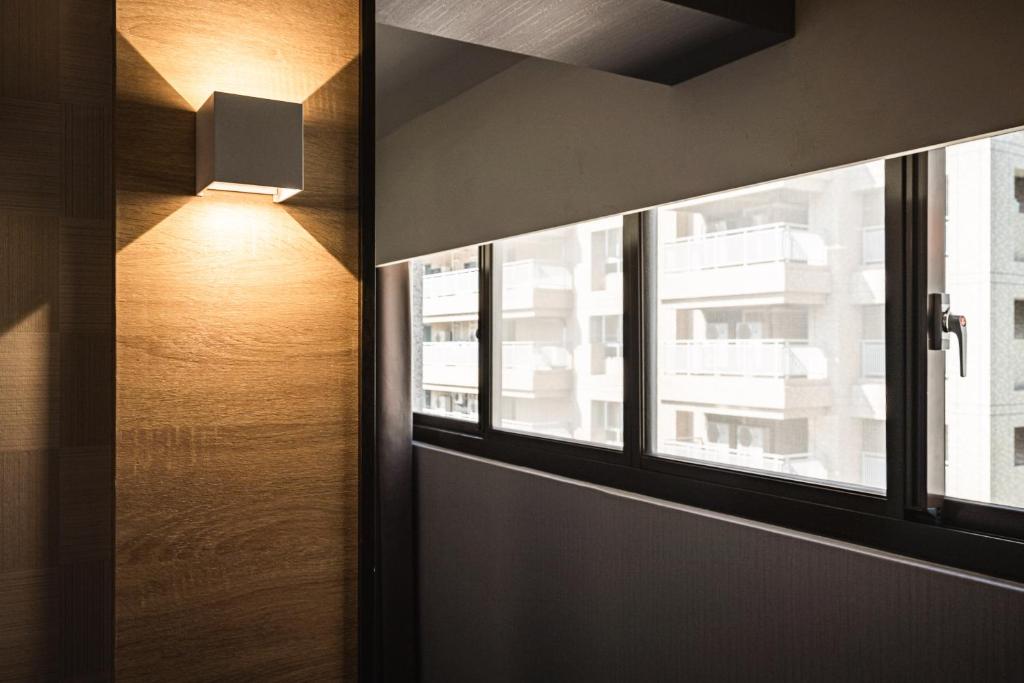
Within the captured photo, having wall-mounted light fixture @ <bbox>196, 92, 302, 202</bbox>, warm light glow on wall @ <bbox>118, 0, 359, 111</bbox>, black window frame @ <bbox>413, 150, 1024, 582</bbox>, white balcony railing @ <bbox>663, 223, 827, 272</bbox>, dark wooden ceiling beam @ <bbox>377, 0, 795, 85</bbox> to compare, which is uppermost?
dark wooden ceiling beam @ <bbox>377, 0, 795, 85</bbox>

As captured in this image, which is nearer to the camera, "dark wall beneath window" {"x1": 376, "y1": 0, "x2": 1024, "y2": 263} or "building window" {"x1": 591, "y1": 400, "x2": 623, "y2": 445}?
"dark wall beneath window" {"x1": 376, "y1": 0, "x2": 1024, "y2": 263}

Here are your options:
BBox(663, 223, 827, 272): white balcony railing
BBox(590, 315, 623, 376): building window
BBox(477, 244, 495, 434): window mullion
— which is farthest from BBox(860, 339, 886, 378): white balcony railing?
BBox(477, 244, 495, 434): window mullion

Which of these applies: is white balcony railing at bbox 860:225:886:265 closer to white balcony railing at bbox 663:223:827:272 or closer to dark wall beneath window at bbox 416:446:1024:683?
white balcony railing at bbox 663:223:827:272

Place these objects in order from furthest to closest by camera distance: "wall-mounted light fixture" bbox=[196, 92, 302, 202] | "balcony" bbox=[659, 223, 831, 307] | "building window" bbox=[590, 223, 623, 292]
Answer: "building window" bbox=[590, 223, 623, 292] < "balcony" bbox=[659, 223, 831, 307] < "wall-mounted light fixture" bbox=[196, 92, 302, 202]

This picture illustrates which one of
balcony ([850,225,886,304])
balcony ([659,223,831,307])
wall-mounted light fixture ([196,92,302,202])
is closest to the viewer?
wall-mounted light fixture ([196,92,302,202])

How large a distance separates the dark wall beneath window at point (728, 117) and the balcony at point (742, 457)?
0.67 meters

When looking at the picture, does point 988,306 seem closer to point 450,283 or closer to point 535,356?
point 535,356

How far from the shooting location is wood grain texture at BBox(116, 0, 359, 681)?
4.26 ft

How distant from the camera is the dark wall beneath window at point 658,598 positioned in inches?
61.2

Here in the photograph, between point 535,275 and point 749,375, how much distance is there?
3.54 feet

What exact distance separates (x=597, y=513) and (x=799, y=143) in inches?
47.9

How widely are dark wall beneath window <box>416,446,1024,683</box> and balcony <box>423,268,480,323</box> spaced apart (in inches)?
24.5

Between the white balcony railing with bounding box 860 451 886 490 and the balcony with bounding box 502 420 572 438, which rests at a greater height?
the white balcony railing with bounding box 860 451 886 490

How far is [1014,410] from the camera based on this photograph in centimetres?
155
